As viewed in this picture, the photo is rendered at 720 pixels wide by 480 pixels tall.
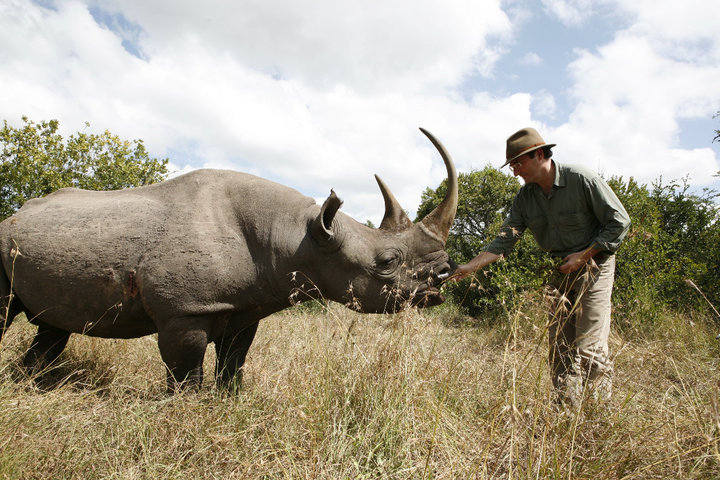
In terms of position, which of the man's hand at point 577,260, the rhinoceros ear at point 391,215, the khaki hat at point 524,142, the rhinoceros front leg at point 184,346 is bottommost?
the rhinoceros front leg at point 184,346

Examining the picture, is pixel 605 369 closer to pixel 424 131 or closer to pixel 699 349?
pixel 424 131

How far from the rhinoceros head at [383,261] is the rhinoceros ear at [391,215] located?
0.01m

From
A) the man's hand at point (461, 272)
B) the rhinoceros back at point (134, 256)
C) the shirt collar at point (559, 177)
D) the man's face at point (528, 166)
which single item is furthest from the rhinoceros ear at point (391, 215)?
the shirt collar at point (559, 177)

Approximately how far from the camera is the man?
3564mm

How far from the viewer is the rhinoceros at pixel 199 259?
3.52 m

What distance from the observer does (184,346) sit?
11.4ft

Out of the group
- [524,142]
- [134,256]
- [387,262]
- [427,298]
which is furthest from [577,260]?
[134,256]

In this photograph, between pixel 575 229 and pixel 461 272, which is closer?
pixel 575 229

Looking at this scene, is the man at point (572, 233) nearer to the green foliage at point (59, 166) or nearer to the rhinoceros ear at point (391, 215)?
the rhinoceros ear at point (391, 215)

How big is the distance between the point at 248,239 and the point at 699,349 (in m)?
6.49

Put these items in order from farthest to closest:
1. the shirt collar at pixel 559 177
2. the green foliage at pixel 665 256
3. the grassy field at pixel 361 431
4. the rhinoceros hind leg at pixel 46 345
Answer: the green foliage at pixel 665 256, the rhinoceros hind leg at pixel 46 345, the shirt collar at pixel 559 177, the grassy field at pixel 361 431

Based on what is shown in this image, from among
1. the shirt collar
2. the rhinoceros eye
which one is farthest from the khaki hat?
the rhinoceros eye

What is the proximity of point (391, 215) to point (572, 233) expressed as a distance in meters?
1.58

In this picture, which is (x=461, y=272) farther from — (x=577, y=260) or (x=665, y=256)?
(x=665, y=256)
